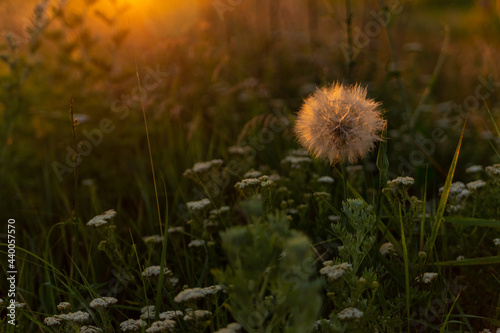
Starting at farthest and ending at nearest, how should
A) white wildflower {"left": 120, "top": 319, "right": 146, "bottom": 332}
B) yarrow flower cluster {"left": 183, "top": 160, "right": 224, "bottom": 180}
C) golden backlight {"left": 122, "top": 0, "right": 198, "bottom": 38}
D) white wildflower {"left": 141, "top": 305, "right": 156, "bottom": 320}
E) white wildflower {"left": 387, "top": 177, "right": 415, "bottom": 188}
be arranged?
golden backlight {"left": 122, "top": 0, "right": 198, "bottom": 38}, yarrow flower cluster {"left": 183, "top": 160, "right": 224, "bottom": 180}, white wildflower {"left": 387, "top": 177, "right": 415, "bottom": 188}, white wildflower {"left": 141, "top": 305, "right": 156, "bottom": 320}, white wildflower {"left": 120, "top": 319, "right": 146, "bottom": 332}

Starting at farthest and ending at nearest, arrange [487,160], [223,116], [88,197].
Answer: [223,116]
[487,160]
[88,197]

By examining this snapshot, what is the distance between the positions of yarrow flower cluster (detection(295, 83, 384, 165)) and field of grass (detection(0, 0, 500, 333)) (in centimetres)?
2

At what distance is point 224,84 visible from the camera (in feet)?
14.0

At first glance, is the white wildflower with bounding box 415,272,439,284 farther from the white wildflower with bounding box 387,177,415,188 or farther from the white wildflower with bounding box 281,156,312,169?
the white wildflower with bounding box 281,156,312,169

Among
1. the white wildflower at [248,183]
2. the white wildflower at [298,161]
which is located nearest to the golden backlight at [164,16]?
the white wildflower at [298,161]

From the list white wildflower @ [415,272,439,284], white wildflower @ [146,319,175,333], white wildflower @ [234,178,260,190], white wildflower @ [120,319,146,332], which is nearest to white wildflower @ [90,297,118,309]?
white wildflower @ [120,319,146,332]

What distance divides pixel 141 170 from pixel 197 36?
74.7 inches

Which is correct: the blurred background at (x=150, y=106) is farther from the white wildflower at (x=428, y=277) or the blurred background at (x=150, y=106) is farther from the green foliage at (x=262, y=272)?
the green foliage at (x=262, y=272)

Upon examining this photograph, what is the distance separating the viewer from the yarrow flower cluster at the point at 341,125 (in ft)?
6.01

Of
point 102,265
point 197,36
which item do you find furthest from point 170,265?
point 197,36

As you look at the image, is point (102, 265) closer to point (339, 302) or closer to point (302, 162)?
point (302, 162)

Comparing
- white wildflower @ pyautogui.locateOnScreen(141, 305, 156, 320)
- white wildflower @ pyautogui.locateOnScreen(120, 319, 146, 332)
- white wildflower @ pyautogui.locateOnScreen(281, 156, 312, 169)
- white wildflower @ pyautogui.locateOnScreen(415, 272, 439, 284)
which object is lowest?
white wildflower @ pyautogui.locateOnScreen(141, 305, 156, 320)

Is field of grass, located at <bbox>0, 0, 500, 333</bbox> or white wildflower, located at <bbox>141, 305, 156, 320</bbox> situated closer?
field of grass, located at <bbox>0, 0, 500, 333</bbox>

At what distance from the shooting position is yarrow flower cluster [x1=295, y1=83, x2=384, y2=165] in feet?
6.01
